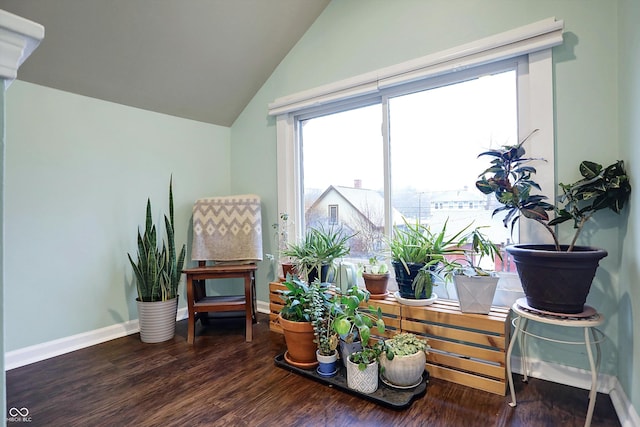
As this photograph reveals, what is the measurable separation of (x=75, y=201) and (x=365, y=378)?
2317 millimetres

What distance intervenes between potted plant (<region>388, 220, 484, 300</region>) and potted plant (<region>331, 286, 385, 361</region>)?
264mm

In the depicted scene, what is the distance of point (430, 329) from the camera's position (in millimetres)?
1895

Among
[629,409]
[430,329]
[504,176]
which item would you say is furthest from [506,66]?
[629,409]

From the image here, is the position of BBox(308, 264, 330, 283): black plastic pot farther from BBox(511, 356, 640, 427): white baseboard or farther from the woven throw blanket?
BBox(511, 356, 640, 427): white baseboard

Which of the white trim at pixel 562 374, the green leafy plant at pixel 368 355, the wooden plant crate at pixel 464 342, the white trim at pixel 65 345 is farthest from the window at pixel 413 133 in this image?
the white trim at pixel 65 345

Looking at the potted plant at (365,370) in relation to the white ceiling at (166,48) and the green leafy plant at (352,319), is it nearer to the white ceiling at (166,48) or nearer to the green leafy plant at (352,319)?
the green leafy plant at (352,319)

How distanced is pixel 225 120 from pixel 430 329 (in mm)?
2664

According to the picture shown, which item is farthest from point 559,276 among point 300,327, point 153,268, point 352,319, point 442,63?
point 153,268

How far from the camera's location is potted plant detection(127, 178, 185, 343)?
2.42 metres

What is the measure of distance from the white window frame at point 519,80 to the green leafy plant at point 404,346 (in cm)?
86

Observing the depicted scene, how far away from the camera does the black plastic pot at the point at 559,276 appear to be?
1385 millimetres

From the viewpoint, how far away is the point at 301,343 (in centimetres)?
195

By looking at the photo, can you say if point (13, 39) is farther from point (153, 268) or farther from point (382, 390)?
point (153, 268)

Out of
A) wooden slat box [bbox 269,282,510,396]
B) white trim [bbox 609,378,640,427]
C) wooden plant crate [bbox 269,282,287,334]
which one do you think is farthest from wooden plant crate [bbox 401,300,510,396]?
wooden plant crate [bbox 269,282,287,334]
